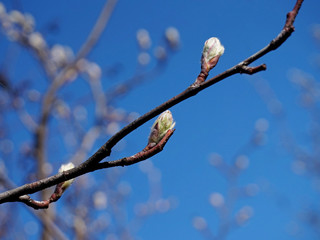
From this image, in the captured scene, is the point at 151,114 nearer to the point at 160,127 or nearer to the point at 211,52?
the point at 160,127

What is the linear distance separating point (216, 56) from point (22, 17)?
3816mm

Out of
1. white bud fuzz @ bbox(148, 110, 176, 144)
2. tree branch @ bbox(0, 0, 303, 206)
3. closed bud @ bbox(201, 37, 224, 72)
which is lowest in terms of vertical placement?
tree branch @ bbox(0, 0, 303, 206)

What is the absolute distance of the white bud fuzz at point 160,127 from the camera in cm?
82

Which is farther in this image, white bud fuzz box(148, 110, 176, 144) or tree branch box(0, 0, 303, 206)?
white bud fuzz box(148, 110, 176, 144)

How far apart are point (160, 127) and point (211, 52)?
0.82ft

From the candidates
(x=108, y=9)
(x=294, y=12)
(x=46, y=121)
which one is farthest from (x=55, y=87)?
(x=294, y=12)

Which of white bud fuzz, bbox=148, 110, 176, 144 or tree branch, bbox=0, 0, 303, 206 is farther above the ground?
white bud fuzz, bbox=148, 110, 176, 144

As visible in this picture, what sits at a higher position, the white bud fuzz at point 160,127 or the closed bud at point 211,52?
the closed bud at point 211,52

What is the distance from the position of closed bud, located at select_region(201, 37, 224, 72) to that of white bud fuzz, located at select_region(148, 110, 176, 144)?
164mm

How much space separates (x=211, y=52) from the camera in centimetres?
89

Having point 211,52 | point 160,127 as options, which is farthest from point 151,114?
point 211,52

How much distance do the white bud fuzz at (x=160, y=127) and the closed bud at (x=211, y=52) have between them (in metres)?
0.16

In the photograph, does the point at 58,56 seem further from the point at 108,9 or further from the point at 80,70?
the point at 108,9

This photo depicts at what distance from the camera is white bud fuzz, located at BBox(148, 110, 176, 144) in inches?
32.4
